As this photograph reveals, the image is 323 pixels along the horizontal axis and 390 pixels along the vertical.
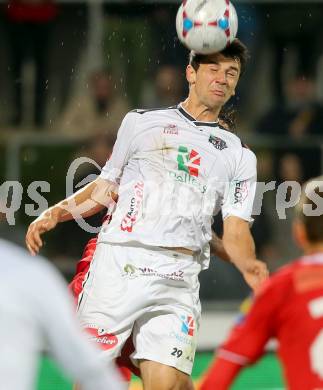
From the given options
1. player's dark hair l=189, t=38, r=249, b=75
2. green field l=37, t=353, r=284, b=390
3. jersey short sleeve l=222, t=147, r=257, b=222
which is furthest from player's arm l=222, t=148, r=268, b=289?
green field l=37, t=353, r=284, b=390

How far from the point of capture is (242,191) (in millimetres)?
6973

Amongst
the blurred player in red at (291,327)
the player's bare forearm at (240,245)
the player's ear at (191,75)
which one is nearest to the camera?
the blurred player in red at (291,327)

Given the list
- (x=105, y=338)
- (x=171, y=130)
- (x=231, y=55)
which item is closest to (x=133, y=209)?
(x=171, y=130)

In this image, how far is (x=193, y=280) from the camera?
22.8ft

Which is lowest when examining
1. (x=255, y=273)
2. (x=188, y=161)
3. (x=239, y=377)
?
(x=239, y=377)

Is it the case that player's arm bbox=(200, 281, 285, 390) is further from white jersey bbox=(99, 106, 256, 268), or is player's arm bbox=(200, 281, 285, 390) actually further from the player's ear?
the player's ear

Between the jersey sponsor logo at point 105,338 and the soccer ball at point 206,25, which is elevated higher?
the soccer ball at point 206,25

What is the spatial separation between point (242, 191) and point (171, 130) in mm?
477

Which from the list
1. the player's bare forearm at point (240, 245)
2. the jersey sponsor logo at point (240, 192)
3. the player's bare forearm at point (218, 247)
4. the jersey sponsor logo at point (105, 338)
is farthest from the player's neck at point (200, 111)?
the jersey sponsor logo at point (105, 338)

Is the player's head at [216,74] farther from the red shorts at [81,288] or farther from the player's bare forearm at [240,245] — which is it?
the red shorts at [81,288]

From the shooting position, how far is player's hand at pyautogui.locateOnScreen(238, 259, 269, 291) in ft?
21.1

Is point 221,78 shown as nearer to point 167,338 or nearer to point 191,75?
point 191,75

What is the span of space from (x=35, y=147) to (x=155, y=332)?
6.45m

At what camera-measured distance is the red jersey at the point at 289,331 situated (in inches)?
180
